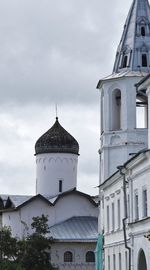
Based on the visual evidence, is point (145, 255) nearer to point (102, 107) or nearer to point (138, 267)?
point (138, 267)

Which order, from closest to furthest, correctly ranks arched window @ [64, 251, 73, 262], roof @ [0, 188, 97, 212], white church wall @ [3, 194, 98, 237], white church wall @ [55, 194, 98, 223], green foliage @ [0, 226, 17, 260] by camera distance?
1. green foliage @ [0, 226, 17, 260]
2. arched window @ [64, 251, 73, 262]
3. white church wall @ [3, 194, 98, 237]
4. roof @ [0, 188, 97, 212]
5. white church wall @ [55, 194, 98, 223]

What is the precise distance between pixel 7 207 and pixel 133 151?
20.4 meters

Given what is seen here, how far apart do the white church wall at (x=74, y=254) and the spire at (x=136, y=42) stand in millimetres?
15698

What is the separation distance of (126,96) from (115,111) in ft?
4.00

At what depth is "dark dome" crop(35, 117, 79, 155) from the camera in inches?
2010

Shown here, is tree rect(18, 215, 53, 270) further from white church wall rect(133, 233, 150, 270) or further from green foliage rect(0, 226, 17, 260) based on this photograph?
white church wall rect(133, 233, 150, 270)

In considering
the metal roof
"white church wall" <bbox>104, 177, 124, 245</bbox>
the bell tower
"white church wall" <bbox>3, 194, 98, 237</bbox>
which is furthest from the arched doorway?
the metal roof

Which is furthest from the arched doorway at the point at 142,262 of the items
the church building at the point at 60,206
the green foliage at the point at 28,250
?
the church building at the point at 60,206

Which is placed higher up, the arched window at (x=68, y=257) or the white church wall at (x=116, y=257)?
the arched window at (x=68, y=257)

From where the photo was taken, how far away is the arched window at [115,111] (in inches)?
1305

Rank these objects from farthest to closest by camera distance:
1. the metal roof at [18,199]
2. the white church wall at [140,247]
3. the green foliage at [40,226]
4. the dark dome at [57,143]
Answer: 1. the dark dome at [57,143]
2. the metal roof at [18,199]
3. the green foliage at [40,226]
4. the white church wall at [140,247]

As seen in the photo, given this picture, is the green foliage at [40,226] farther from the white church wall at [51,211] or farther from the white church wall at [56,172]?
the white church wall at [56,172]

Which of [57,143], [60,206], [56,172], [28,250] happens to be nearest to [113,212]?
[28,250]

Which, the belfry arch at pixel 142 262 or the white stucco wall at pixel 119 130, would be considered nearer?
the belfry arch at pixel 142 262
